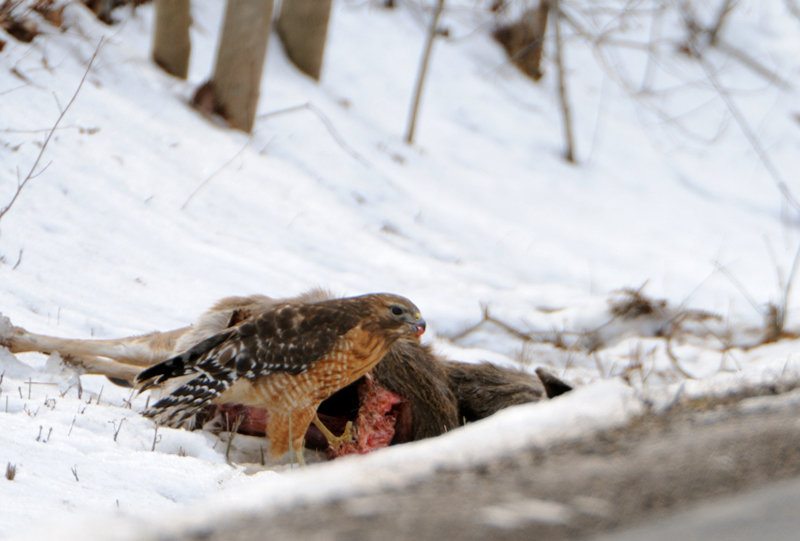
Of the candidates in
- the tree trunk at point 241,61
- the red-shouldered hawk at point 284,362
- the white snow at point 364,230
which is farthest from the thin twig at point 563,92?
the red-shouldered hawk at point 284,362

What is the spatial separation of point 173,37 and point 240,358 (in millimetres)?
5726

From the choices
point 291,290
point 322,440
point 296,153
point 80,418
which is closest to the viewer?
point 80,418

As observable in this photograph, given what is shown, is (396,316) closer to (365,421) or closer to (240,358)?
(365,421)

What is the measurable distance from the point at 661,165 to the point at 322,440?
9.97 metres

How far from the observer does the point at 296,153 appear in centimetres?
813

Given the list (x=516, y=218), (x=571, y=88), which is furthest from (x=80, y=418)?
(x=571, y=88)

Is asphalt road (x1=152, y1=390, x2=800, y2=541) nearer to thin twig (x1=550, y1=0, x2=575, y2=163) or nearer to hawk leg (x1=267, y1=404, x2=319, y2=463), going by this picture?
hawk leg (x1=267, y1=404, x2=319, y2=463)

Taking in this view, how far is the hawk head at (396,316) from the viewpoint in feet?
10.3

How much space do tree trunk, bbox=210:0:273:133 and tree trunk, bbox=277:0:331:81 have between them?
1.79 meters

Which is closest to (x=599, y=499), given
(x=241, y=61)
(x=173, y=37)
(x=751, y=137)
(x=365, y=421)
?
(x=365, y=421)

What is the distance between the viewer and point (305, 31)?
30.6 ft

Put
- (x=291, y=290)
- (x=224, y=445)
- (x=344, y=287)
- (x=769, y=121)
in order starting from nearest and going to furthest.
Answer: (x=224, y=445), (x=291, y=290), (x=344, y=287), (x=769, y=121)

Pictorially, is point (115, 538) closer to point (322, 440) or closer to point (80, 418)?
point (80, 418)

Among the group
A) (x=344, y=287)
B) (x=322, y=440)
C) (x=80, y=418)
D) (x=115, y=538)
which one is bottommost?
(x=344, y=287)
